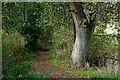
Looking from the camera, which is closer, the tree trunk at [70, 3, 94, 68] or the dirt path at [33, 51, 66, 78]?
the dirt path at [33, 51, 66, 78]

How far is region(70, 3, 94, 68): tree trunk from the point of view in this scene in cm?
574

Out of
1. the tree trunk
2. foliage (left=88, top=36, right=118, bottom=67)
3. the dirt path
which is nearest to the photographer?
the dirt path

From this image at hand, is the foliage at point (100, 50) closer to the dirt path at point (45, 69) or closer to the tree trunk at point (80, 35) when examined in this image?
the tree trunk at point (80, 35)

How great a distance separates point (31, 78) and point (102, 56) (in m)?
4.02

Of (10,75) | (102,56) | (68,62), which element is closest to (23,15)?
(68,62)

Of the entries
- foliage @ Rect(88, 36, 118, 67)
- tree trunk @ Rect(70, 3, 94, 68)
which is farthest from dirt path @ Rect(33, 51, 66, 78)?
foliage @ Rect(88, 36, 118, 67)

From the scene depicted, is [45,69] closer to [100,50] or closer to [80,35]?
[80,35]

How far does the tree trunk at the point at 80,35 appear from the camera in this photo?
18.8 ft

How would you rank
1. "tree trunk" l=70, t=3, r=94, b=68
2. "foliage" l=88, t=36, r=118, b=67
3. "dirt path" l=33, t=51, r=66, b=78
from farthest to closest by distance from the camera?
"foliage" l=88, t=36, r=118, b=67 → "tree trunk" l=70, t=3, r=94, b=68 → "dirt path" l=33, t=51, r=66, b=78

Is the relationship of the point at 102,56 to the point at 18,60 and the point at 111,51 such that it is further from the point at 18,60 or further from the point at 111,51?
the point at 18,60

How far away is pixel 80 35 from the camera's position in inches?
242

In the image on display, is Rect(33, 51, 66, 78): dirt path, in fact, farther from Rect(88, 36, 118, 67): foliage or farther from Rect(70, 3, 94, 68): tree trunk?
Rect(88, 36, 118, 67): foliage

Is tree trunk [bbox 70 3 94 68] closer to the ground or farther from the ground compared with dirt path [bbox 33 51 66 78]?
farther from the ground

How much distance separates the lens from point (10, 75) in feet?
11.8
